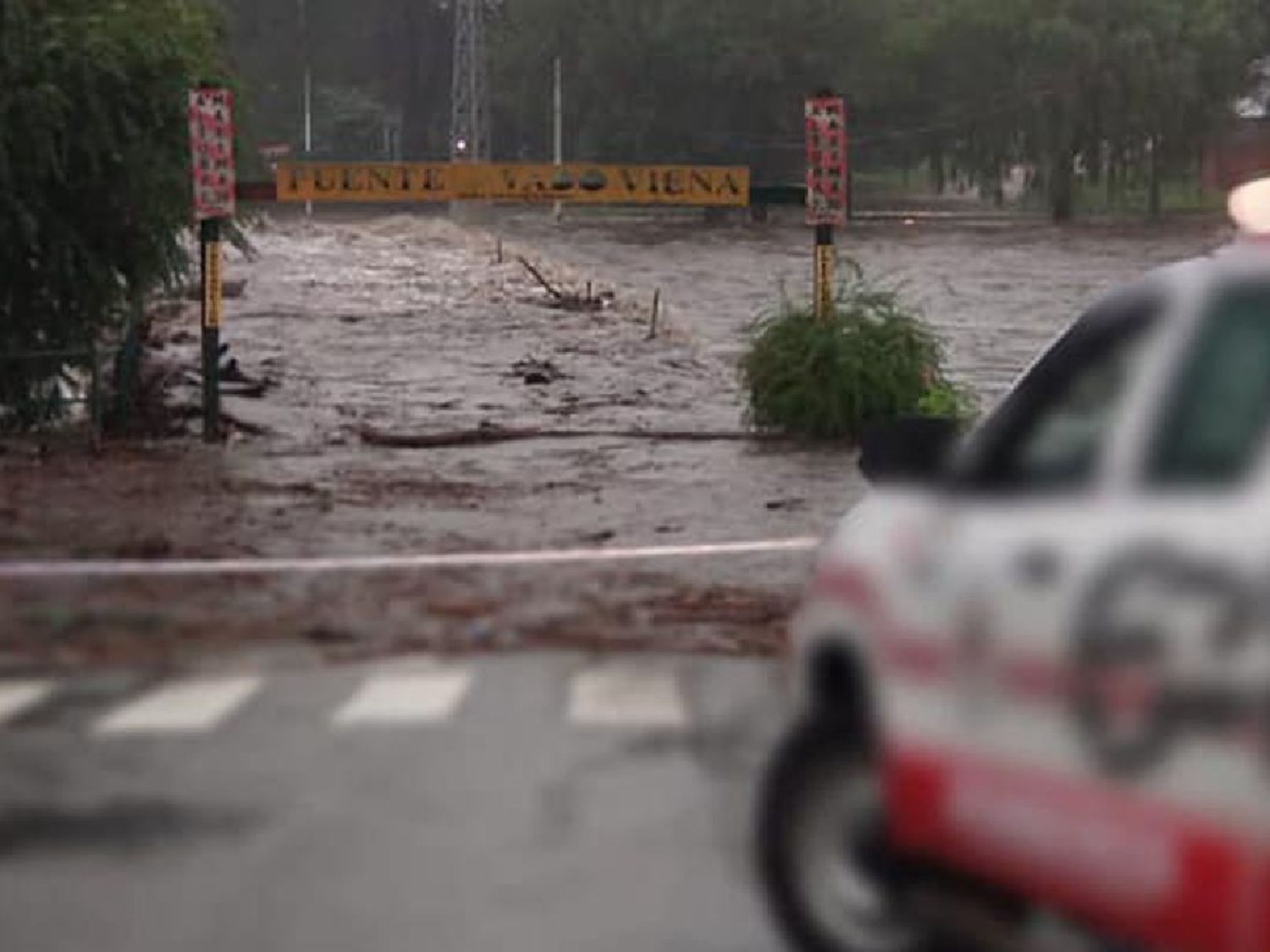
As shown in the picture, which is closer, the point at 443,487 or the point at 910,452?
the point at 910,452

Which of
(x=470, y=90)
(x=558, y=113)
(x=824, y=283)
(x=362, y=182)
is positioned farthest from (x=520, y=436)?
(x=558, y=113)

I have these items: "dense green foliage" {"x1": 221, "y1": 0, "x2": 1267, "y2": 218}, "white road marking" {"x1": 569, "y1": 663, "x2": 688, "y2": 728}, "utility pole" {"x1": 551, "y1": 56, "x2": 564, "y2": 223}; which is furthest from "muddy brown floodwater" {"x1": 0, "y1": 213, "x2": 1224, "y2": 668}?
"utility pole" {"x1": 551, "y1": 56, "x2": 564, "y2": 223}

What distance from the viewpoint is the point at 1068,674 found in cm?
408

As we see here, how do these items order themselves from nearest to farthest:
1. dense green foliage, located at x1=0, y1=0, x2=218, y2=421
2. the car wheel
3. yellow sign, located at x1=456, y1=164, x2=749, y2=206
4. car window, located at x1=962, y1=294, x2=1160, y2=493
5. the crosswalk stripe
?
1. car window, located at x1=962, y1=294, x2=1160, y2=493
2. the car wheel
3. the crosswalk stripe
4. dense green foliage, located at x1=0, y1=0, x2=218, y2=421
5. yellow sign, located at x1=456, y1=164, x2=749, y2=206

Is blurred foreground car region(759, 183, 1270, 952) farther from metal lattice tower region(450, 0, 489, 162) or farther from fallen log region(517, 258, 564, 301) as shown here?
metal lattice tower region(450, 0, 489, 162)

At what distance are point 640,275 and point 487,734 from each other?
151 ft

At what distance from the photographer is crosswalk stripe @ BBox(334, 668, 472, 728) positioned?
7.47 meters

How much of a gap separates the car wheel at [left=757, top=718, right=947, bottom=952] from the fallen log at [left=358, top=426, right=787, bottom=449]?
1434 centimetres

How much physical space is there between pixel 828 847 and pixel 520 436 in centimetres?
1532

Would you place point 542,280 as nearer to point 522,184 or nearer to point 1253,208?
point 522,184

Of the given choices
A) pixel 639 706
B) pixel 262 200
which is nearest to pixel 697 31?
pixel 262 200

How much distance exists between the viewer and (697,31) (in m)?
88.8

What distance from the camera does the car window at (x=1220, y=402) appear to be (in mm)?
3988

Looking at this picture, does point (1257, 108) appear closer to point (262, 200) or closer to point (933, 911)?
point (262, 200)
